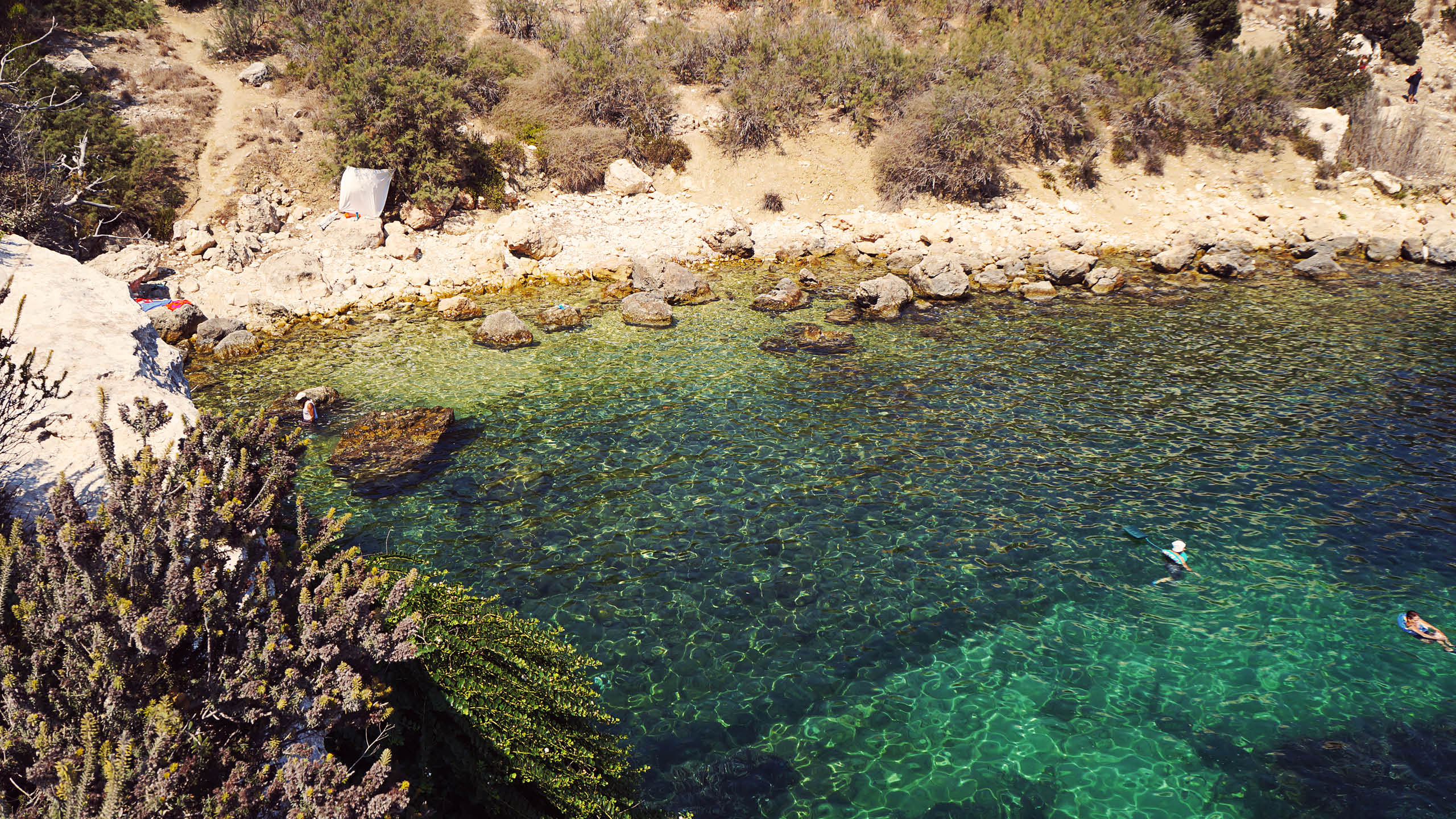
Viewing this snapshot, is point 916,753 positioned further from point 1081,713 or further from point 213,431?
point 213,431

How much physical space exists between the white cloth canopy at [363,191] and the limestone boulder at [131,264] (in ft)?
21.3

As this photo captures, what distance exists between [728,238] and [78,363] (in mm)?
23434

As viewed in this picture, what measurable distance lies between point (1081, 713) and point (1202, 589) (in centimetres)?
362

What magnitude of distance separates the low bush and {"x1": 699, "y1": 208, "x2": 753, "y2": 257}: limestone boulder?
6092 mm

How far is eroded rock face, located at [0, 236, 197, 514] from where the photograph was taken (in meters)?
5.96

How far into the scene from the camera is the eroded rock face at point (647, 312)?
21297mm

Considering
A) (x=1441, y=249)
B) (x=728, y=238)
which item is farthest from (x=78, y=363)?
(x=1441, y=249)

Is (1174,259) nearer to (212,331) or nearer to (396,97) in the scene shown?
(396,97)

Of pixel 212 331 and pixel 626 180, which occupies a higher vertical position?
pixel 626 180

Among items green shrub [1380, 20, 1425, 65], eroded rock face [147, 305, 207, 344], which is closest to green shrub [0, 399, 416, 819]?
eroded rock face [147, 305, 207, 344]

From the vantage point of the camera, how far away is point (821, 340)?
65.1ft

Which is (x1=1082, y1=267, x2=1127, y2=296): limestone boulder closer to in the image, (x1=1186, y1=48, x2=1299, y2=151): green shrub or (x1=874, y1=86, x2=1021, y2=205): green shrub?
(x1=874, y1=86, x2=1021, y2=205): green shrub

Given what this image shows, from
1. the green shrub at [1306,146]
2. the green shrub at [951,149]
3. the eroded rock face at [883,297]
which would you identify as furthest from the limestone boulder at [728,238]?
the green shrub at [1306,146]

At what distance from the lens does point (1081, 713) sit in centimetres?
828
